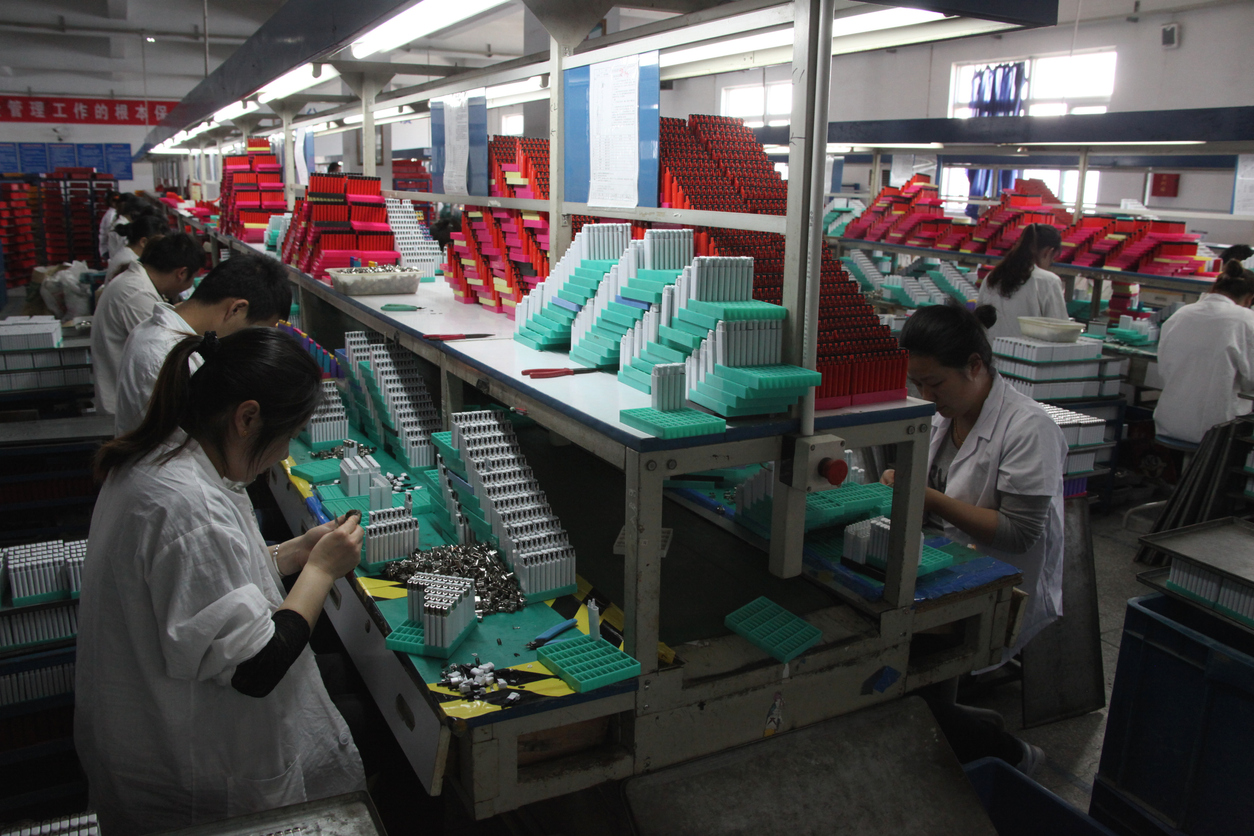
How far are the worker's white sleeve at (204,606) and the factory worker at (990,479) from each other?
1.92 metres

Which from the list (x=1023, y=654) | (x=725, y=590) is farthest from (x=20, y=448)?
(x=1023, y=654)

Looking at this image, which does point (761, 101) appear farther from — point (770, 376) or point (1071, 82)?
point (770, 376)

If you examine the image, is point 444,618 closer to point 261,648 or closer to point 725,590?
point 261,648

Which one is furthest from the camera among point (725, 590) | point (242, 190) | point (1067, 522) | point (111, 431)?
point (242, 190)

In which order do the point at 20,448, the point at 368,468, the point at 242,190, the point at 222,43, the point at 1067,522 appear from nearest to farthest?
the point at 368,468, the point at 1067,522, the point at 20,448, the point at 242,190, the point at 222,43

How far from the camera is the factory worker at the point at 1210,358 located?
16.5 ft

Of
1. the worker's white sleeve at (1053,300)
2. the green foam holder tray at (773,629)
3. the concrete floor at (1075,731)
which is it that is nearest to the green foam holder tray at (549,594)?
the green foam holder tray at (773,629)

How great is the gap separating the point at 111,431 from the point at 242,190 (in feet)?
12.6

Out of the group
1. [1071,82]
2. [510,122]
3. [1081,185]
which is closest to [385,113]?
[1081,185]

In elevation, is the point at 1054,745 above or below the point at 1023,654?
below

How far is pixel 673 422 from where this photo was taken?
5.70 ft

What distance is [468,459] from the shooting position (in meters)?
2.37

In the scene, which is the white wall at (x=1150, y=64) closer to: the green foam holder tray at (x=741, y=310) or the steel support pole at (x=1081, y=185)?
the steel support pole at (x=1081, y=185)

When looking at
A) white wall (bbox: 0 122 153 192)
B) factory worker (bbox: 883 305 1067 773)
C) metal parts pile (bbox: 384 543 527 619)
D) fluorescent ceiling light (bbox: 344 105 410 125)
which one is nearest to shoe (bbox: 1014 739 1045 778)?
factory worker (bbox: 883 305 1067 773)
